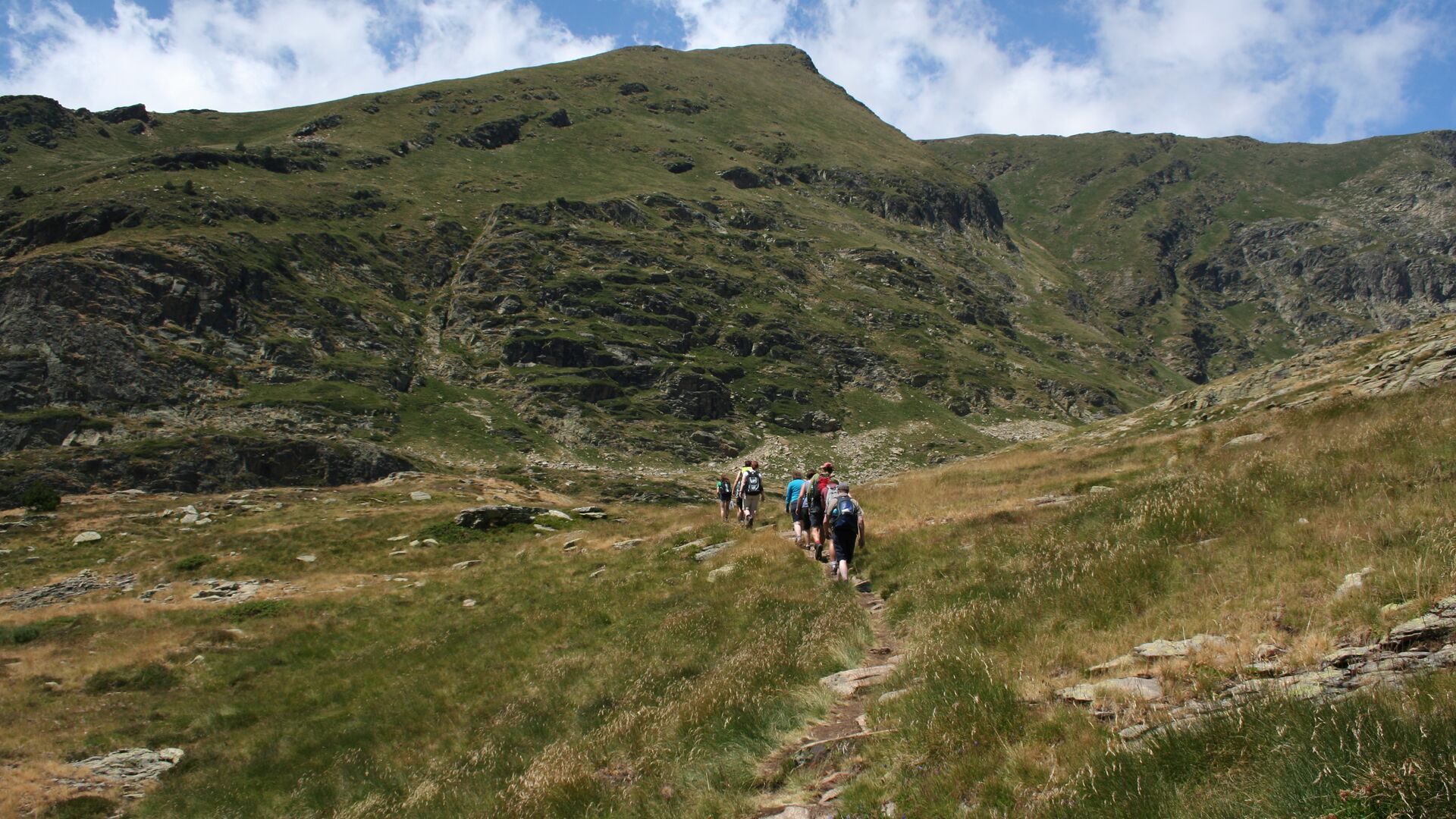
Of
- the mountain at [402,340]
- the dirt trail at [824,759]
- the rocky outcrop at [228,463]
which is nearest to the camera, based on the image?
the dirt trail at [824,759]

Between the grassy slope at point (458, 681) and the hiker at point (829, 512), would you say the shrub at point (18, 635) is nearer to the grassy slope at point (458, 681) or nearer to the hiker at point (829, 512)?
the grassy slope at point (458, 681)

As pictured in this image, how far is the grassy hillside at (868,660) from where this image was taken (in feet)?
15.8

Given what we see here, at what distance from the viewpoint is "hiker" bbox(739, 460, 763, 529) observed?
2491 cm

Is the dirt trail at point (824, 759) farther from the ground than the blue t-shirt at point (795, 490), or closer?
closer

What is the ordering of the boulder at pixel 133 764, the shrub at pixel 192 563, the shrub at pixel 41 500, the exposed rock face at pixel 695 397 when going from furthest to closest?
the exposed rock face at pixel 695 397, the shrub at pixel 41 500, the shrub at pixel 192 563, the boulder at pixel 133 764

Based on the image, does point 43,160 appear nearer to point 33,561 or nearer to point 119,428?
point 119,428

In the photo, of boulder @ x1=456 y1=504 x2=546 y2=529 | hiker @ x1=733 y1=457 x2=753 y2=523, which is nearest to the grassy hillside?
hiker @ x1=733 y1=457 x2=753 y2=523

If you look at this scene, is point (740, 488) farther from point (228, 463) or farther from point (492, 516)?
point (228, 463)

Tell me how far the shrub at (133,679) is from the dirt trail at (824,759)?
17.6 metres

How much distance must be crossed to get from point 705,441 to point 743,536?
115241mm

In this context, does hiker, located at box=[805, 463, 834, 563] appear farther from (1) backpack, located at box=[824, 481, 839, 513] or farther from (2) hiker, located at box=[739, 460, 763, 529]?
(2) hiker, located at box=[739, 460, 763, 529]

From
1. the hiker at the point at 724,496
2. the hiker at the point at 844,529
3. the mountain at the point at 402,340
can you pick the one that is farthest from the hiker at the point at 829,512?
the mountain at the point at 402,340

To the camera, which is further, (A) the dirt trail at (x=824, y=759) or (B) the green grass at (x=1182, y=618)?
(A) the dirt trail at (x=824, y=759)

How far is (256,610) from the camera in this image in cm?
2300
